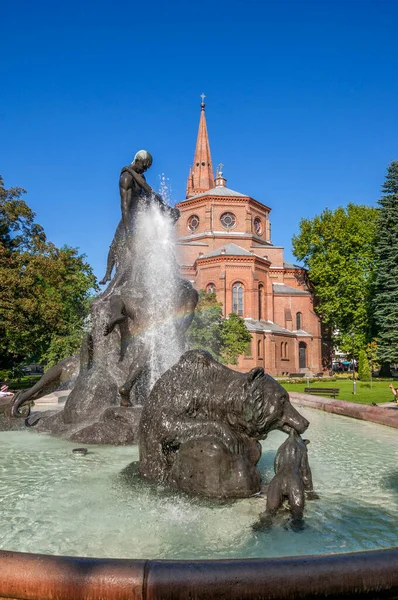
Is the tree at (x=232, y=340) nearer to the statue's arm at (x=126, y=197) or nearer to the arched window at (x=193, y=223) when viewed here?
the statue's arm at (x=126, y=197)

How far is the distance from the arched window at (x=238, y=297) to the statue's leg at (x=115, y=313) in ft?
131

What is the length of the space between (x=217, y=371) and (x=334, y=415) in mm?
7404

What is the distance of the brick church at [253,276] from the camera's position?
47312mm

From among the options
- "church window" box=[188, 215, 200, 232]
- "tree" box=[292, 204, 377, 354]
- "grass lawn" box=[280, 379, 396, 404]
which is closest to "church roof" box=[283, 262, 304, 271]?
"tree" box=[292, 204, 377, 354]

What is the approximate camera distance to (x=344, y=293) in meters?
45.2

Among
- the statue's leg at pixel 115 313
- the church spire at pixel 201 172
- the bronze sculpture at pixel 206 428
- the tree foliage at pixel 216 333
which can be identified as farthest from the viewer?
the church spire at pixel 201 172

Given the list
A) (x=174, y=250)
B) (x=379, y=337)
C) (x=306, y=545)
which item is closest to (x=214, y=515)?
(x=306, y=545)

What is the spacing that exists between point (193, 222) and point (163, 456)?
177 ft

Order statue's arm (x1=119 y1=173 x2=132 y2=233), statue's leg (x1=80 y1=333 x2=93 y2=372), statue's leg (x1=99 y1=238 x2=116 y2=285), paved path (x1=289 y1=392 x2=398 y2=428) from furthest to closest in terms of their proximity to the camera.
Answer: statue's leg (x1=99 y1=238 x2=116 y2=285) < statue's arm (x1=119 y1=173 x2=132 y2=233) < paved path (x1=289 y1=392 x2=398 y2=428) < statue's leg (x1=80 y1=333 x2=93 y2=372)

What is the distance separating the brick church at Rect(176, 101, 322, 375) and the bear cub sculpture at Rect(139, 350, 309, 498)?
133ft

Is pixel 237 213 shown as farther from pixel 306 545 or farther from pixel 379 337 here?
pixel 306 545

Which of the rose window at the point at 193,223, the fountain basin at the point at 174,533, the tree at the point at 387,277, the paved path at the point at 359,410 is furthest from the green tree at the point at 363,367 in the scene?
the fountain basin at the point at 174,533

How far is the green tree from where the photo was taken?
122ft

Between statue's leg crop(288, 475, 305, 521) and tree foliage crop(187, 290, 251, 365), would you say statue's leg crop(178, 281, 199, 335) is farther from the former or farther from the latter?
tree foliage crop(187, 290, 251, 365)
